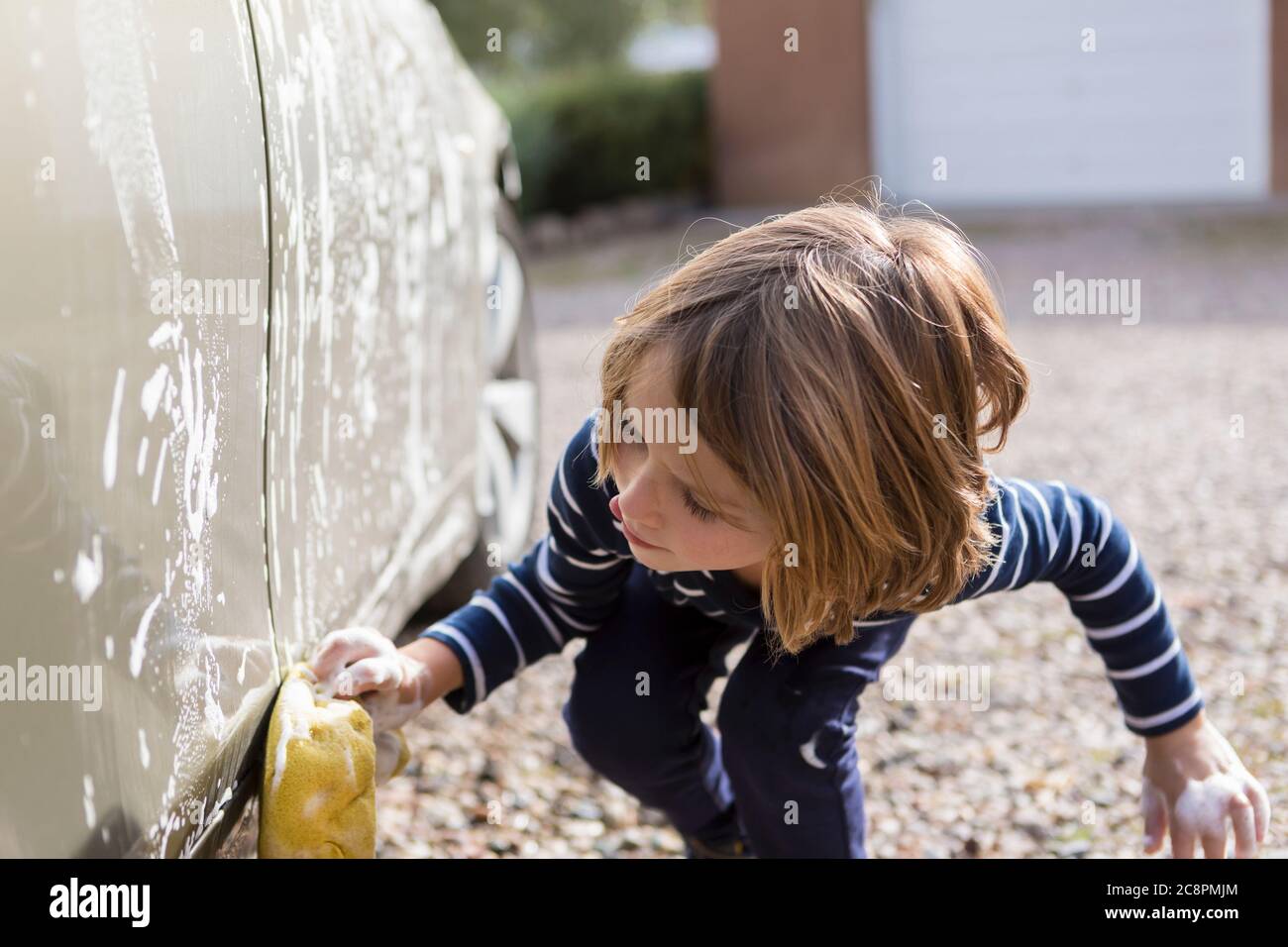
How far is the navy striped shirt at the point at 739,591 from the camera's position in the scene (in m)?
1.76

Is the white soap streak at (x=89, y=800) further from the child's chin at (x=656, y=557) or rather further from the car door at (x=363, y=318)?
the child's chin at (x=656, y=557)

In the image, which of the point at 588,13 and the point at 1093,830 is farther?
the point at 588,13

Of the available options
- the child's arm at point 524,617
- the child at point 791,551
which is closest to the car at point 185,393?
the child's arm at point 524,617

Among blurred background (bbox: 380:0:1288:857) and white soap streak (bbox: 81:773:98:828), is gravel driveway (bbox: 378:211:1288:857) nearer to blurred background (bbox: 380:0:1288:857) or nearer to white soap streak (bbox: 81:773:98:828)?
blurred background (bbox: 380:0:1288:857)

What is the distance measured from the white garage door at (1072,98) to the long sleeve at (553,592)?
11.7 metres

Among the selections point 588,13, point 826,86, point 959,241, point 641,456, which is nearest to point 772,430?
point 641,456

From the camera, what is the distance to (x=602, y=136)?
1324cm

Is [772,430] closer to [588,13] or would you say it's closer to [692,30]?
[588,13]

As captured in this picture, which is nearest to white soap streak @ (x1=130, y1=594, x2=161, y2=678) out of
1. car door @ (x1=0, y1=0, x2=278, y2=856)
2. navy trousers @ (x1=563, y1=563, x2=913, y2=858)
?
car door @ (x1=0, y1=0, x2=278, y2=856)

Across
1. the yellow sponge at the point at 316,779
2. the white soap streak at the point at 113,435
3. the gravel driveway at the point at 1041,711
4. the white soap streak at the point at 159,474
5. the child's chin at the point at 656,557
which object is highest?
the white soap streak at the point at 113,435

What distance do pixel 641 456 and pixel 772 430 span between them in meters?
0.17

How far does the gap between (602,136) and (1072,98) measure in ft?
14.6

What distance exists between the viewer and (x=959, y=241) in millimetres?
1610

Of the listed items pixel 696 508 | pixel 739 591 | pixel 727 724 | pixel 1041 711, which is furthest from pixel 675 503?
pixel 1041 711
